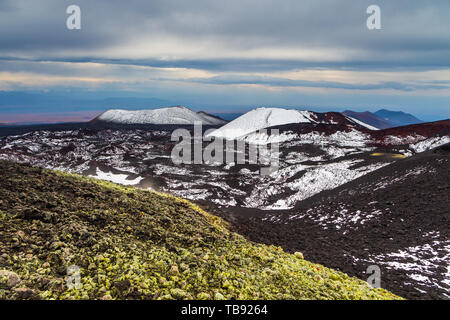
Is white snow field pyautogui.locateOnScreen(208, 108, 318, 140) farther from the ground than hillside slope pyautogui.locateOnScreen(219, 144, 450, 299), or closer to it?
farther from the ground

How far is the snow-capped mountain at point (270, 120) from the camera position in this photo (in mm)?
91394

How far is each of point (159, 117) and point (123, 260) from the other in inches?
6601

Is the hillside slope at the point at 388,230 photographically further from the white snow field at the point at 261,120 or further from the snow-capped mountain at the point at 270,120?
the white snow field at the point at 261,120

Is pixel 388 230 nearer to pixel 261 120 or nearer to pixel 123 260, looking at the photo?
pixel 123 260

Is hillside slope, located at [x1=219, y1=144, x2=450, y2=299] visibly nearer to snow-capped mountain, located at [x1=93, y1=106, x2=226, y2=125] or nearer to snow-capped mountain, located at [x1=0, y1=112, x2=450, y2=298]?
snow-capped mountain, located at [x1=0, y1=112, x2=450, y2=298]

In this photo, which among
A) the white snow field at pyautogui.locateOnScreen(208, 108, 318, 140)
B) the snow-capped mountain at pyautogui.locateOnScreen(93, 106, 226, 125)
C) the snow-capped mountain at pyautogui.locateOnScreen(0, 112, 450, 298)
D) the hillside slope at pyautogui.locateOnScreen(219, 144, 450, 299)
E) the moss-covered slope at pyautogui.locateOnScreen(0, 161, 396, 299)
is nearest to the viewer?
the moss-covered slope at pyautogui.locateOnScreen(0, 161, 396, 299)

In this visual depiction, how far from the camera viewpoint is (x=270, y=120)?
9606 cm

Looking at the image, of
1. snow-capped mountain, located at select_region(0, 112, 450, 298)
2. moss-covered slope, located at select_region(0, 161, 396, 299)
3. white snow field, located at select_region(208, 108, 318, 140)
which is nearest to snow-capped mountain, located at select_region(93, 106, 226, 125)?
white snow field, located at select_region(208, 108, 318, 140)

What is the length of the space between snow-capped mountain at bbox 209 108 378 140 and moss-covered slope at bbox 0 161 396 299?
78.8 meters

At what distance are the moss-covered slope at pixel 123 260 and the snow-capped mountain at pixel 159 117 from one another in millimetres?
156581

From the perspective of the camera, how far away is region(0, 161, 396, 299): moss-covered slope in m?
4.71

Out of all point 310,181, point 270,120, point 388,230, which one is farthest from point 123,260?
point 270,120

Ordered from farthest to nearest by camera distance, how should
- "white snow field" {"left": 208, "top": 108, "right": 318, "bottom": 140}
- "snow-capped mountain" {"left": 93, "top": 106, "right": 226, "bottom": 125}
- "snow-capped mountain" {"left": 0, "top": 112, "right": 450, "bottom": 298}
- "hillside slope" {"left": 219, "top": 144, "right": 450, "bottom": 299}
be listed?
"snow-capped mountain" {"left": 93, "top": 106, "right": 226, "bottom": 125} < "white snow field" {"left": 208, "top": 108, "right": 318, "bottom": 140} < "snow-capped mountain" {"left": 0, "top": 112, "right": 450, "bottom": 298} < "hillside slope" {"left": 219, "top": 144, "right": 450, "bottom": 299}

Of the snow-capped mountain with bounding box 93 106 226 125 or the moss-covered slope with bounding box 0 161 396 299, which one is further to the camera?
the snow-capped mountain with bounding box 93 106 226 125
